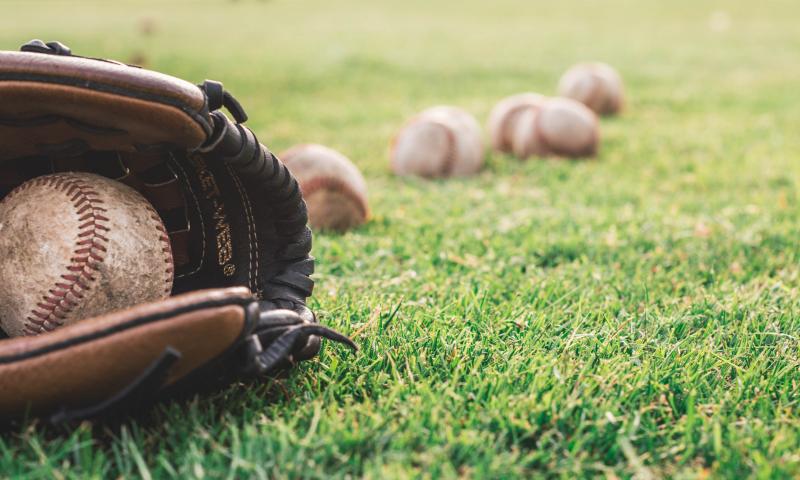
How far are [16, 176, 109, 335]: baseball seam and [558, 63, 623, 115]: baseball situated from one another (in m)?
6.95

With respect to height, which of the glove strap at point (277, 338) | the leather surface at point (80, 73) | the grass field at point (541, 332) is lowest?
the grass field at point (541, 332)

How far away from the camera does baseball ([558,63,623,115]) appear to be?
320 inches

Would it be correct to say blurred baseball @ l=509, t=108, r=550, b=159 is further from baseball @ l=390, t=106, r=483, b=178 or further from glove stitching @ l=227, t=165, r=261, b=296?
glove stitching @ l=227, t=165, r=261, b=296

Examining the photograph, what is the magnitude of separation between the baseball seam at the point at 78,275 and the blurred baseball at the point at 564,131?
4.52m

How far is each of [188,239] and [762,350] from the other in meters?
1.90

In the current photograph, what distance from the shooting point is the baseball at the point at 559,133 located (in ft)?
19.6

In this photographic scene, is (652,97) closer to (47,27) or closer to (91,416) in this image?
(91,416)

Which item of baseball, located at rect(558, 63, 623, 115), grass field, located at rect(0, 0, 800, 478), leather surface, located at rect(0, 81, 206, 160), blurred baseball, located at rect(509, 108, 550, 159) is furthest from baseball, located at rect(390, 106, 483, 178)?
leather surface, located at rect(0, 81, 206, 160)

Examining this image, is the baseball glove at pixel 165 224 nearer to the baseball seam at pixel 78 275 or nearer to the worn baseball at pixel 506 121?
the baseball seam at pixel 78 275

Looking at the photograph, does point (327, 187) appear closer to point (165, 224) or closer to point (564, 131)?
point (165, 224)

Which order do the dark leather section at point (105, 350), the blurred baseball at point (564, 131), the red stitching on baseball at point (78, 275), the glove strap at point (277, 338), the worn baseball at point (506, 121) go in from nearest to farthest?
the dark leather section at point (105, 350) < the glove strap at point (277, 338) < the red stitching on baseball at point (78, 275) < the blurred baseball at point (564, 131) < the worn baseball at point (506, 121)

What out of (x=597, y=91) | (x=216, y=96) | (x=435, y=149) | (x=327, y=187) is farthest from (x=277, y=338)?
(x=597, y=91)

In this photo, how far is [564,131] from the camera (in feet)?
19.6

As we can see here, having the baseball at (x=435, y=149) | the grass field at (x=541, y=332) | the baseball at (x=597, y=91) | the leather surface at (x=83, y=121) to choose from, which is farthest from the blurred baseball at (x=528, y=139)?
the leather surface at (x=83, y=121)
